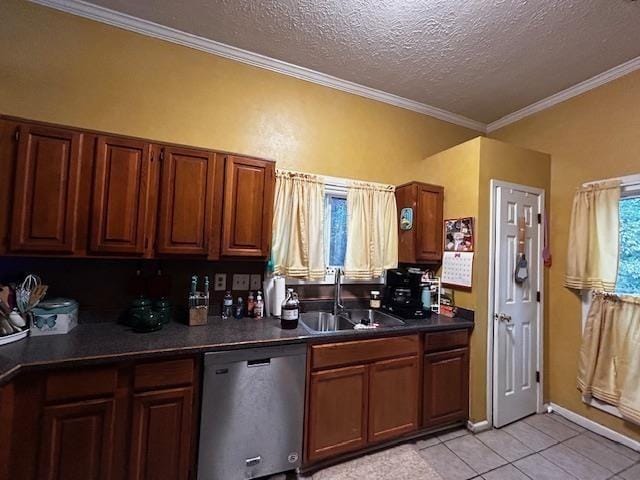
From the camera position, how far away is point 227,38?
7.00ft

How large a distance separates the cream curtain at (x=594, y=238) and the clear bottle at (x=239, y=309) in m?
2.83

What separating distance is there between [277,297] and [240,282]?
325 mm

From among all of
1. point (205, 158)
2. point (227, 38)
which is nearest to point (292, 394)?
point (205, 158)

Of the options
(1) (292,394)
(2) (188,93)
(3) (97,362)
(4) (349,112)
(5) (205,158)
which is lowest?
(1) (292,394)

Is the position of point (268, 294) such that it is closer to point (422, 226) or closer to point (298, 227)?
point (298, 227)

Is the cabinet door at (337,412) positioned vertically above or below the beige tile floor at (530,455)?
above

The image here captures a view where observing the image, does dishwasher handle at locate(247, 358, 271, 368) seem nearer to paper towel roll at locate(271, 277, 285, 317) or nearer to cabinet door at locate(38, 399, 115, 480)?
paper towel roll at locate(271, 277, 285, 317)

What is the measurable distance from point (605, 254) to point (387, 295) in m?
1.76

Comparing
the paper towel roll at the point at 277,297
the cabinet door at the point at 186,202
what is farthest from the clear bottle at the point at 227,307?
the cabinet door at the point at 186,202

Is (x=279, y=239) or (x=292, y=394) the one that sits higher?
(x=279, y=239)

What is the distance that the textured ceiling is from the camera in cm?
180

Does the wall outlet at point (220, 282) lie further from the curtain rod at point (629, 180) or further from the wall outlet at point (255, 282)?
the curtain rod at point (629, 180)

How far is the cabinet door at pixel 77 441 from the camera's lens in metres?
1.28

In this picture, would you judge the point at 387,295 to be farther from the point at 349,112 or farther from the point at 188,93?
the point at 188,93
